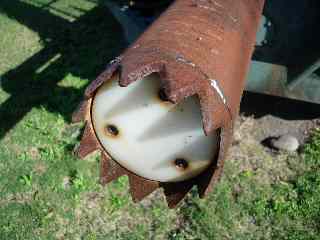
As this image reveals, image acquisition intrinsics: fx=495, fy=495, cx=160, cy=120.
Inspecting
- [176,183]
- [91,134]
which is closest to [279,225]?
[176,183]

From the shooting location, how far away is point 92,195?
5105mm

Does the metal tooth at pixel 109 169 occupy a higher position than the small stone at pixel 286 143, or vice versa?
the metal tooth at pixel 109 169

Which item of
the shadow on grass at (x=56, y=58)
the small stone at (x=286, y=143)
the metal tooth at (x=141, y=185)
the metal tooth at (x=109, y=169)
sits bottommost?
the shadow on grass at (x=56, y=58)

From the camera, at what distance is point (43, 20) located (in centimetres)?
855

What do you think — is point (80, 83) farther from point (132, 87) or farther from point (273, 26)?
point (132, 87)

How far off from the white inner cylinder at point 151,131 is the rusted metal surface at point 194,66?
0.06 m

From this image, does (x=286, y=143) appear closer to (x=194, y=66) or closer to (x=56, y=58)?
(x=56, y=58)

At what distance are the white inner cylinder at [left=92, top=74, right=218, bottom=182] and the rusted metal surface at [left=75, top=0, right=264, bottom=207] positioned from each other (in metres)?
0.06

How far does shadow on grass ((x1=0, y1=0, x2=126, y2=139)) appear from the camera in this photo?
20.9 feet

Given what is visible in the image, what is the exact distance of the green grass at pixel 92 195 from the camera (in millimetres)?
4730

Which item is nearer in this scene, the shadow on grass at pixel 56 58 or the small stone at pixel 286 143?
the small stone at pixel 286 143

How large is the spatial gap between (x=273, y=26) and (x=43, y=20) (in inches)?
191

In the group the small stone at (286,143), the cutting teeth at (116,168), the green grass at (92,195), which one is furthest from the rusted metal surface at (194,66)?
the small stone at (286,143)

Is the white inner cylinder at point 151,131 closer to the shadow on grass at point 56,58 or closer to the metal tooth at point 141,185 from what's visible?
the metal tooth at point 141,185
